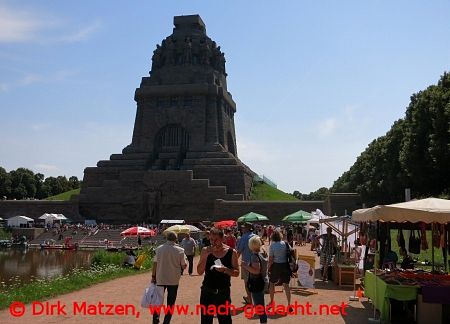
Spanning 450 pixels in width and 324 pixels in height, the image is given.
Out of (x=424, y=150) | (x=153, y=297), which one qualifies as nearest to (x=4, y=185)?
(x=424, y=150)

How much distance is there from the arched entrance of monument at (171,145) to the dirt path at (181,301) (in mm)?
38528

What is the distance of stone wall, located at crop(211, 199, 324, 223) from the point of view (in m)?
44.5

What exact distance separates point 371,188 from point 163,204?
19.8 m

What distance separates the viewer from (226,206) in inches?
1756

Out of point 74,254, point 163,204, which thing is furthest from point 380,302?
point 163,204

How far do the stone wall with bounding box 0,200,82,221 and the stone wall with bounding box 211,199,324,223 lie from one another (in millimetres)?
13073

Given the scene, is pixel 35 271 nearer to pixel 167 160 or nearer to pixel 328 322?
pixel 328 322

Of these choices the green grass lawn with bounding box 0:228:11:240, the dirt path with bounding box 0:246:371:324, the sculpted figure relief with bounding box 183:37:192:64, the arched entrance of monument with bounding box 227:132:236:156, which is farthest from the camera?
the arched entrance of monument with bounding box 227:132:236:156

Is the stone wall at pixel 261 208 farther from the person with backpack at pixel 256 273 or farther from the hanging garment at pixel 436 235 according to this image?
the person with backpack at pixel 256 273

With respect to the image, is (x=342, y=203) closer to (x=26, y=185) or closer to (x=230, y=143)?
(x=230, y=143)

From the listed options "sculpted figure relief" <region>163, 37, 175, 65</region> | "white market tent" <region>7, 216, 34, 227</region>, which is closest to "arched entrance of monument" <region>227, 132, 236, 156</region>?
"sculpted figure relief" <region>163, 37, 175, 65</region>

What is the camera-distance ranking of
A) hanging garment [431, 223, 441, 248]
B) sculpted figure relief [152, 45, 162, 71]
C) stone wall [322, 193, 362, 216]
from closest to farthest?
hanging garment [431, 223, 441, 248], stone wall [322, 193, 362, 216], sculpted figure relief [152, 45, 162, 71]

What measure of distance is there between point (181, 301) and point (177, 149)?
1786 inches

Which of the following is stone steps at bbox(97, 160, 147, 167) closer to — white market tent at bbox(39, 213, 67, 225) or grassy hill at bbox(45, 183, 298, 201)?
grassy hill at bbox(45, 183, 298, 201)
